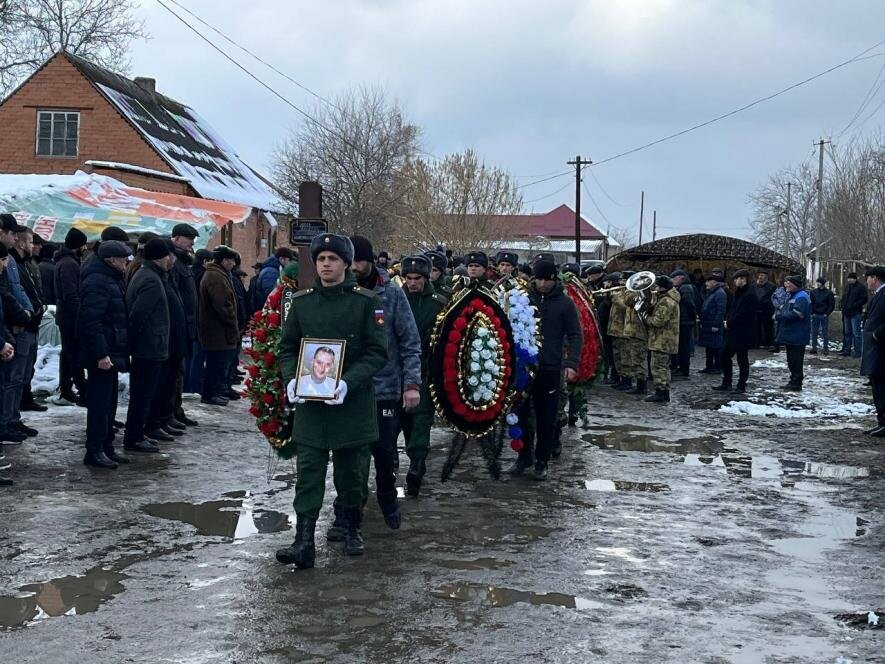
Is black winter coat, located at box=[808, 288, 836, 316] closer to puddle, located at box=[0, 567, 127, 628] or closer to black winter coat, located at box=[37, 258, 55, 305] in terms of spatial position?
black winter coat, located at box=[37, 258, 55, 305]

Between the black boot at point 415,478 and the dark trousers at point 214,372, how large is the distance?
5.67 meters

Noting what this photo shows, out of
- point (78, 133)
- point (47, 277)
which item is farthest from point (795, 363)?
point (78, 133)

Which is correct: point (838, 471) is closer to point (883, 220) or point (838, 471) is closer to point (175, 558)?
point (175, 558)

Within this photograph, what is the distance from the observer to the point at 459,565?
6805 mm

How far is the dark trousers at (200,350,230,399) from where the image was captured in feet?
46.1

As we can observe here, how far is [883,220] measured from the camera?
131 feet

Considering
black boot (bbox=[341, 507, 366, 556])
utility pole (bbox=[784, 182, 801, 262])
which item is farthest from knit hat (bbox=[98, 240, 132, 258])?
utility pole (bbox=[784, 182, 801, 262])

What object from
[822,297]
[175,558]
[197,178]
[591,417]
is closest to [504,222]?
[197,178]

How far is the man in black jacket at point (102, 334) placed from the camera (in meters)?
9.37

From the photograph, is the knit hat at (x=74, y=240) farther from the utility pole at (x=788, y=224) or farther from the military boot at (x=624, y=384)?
the utility pole at (x=788, y=224)

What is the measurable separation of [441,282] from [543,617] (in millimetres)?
6328

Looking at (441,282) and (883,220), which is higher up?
(883,220)

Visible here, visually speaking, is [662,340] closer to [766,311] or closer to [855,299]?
Result: [855,299]

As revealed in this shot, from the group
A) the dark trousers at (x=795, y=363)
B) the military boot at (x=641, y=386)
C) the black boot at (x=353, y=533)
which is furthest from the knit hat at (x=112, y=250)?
the dark trousers at (x=795, y=363)
